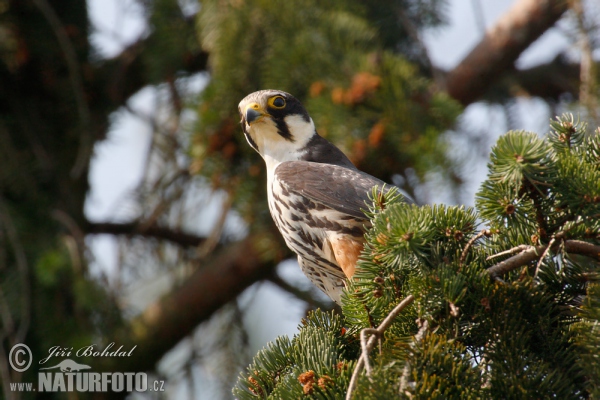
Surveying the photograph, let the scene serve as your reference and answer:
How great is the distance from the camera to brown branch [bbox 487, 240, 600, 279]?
1813 millimetres

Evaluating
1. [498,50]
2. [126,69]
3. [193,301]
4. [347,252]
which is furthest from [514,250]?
[126,69]

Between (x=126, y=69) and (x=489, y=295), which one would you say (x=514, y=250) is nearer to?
(x=489, y=295)

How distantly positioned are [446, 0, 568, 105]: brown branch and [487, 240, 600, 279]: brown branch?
109 inches

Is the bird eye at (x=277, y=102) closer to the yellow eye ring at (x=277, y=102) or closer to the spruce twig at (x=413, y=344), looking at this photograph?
the yellow eye ring at (x=277, y=102)

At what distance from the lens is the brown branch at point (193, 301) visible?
455 cm

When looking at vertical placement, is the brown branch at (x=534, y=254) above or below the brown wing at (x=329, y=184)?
below

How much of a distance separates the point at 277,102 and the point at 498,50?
1801 millimetres

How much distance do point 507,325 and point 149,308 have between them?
11.2ft

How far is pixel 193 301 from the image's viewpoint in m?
4.61

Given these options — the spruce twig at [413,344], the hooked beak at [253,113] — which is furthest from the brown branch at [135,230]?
the spruce twig at [413,344]

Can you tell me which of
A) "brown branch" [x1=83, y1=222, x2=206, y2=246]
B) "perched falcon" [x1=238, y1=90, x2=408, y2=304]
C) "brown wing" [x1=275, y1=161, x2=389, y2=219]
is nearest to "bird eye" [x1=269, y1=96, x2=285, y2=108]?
"perched falcon" [x1=238, y1=90, x2=408, y2=304]

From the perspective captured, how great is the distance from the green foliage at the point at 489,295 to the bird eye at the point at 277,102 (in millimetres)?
1616

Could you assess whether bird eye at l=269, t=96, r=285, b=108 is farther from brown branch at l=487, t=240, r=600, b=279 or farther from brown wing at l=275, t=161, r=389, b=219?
brown branch at l=487, t=240, r=600, b=279

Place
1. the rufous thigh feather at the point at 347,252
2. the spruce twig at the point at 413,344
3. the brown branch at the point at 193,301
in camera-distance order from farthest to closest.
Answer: the brown branch at the point at 193,301, the rufous thigh feather at the point at 347,252, the spruce twig at the point at 413,344
